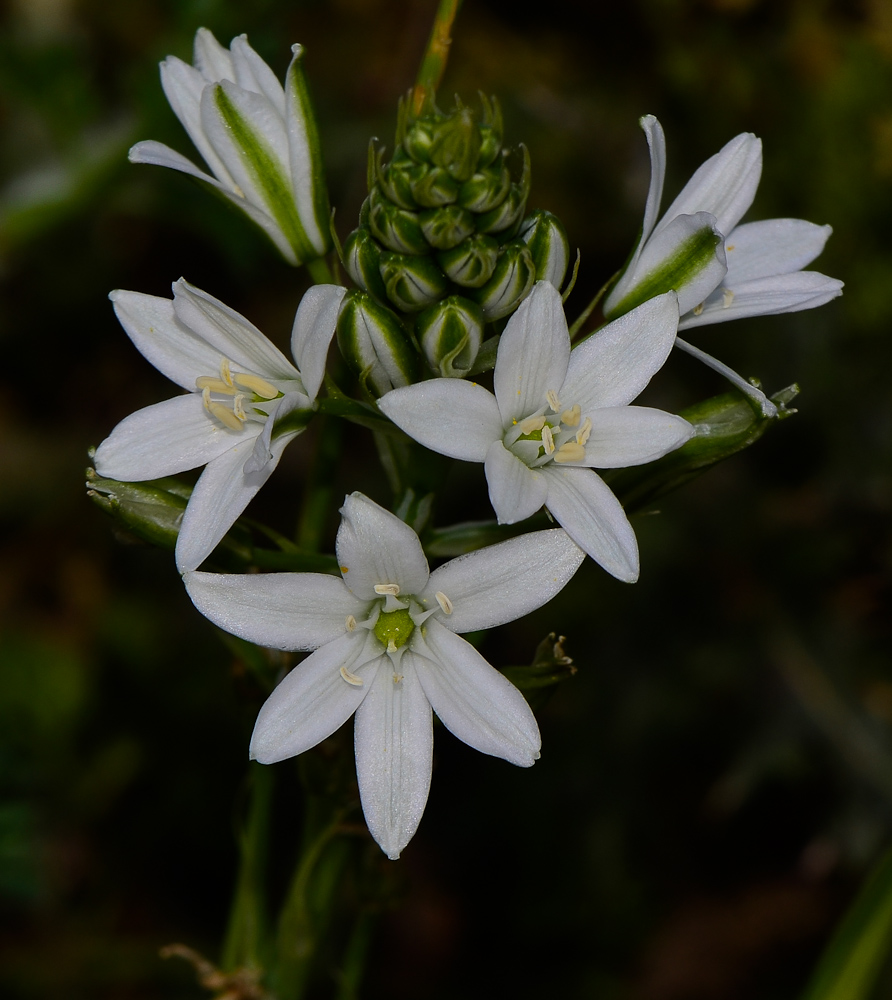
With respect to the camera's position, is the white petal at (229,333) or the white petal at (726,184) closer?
the white petal at (229,333)

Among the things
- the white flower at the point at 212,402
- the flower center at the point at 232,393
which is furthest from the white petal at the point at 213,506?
the flower center at the point at 232,393

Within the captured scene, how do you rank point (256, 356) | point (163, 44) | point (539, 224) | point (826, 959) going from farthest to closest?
1. point (163, 44)
2. point (826, 959)
3. point (256, 356)
4. point (539, 224)

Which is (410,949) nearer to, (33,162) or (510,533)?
(510,533)

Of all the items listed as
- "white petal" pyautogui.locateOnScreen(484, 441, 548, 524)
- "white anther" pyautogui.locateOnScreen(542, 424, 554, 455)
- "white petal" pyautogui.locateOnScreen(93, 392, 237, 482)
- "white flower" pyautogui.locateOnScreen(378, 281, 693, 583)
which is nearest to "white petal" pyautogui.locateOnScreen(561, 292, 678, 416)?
"white flower" pyautogui.locateOnScreen(378, 281, 693, 583)

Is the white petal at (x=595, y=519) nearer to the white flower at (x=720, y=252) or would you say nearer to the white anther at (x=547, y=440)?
the white anther at (x=547, y=440)

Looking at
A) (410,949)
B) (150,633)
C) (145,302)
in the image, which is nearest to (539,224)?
(145,302)

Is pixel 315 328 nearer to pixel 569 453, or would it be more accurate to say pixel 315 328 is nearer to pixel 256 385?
pixel 256 385

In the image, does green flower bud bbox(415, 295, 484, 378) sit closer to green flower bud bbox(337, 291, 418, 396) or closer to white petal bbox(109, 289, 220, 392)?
green flower bud bbox(337, 291, 418, 396)
